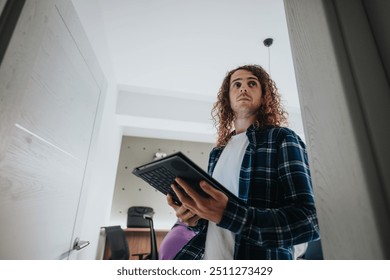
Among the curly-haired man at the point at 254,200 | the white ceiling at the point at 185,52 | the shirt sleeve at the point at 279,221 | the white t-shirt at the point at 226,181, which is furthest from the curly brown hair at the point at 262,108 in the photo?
the white ceiling at the point at 185,52

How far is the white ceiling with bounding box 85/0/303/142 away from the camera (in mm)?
1535

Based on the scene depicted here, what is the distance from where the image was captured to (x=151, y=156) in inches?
152

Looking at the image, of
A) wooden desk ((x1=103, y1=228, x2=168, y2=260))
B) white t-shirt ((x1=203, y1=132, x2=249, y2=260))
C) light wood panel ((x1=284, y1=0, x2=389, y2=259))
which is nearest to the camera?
light wood panel ((x1=284, y1=0, x2=389, y2=259))

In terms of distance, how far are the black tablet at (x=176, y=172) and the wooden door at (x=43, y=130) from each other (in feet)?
1.19

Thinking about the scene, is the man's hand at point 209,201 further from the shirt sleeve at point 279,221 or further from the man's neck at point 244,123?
the man's neck at point 244,123

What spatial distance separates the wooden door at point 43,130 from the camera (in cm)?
50

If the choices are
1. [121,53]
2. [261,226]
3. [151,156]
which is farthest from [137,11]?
[151,156]

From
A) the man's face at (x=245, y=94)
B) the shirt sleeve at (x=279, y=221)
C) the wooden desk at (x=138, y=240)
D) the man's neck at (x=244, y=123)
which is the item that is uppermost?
the man's face at (x=245, y=94)

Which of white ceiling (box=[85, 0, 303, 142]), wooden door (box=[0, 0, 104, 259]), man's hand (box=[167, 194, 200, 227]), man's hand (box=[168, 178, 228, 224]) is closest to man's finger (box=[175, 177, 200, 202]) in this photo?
man's hand (box=[168, 178, 228, 224])

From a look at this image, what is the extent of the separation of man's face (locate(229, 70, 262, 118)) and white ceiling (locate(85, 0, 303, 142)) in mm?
Answer: 823

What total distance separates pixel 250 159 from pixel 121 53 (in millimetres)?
1900

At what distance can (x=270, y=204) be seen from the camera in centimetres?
63

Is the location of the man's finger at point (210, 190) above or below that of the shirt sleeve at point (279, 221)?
above

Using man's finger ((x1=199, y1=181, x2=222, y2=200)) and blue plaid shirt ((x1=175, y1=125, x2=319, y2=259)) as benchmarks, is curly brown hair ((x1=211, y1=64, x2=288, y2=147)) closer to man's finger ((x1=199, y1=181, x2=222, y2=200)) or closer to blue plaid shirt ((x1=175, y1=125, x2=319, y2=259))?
blue plaid shirt ((x1=175, y1=125, x2=319, y2=259))
